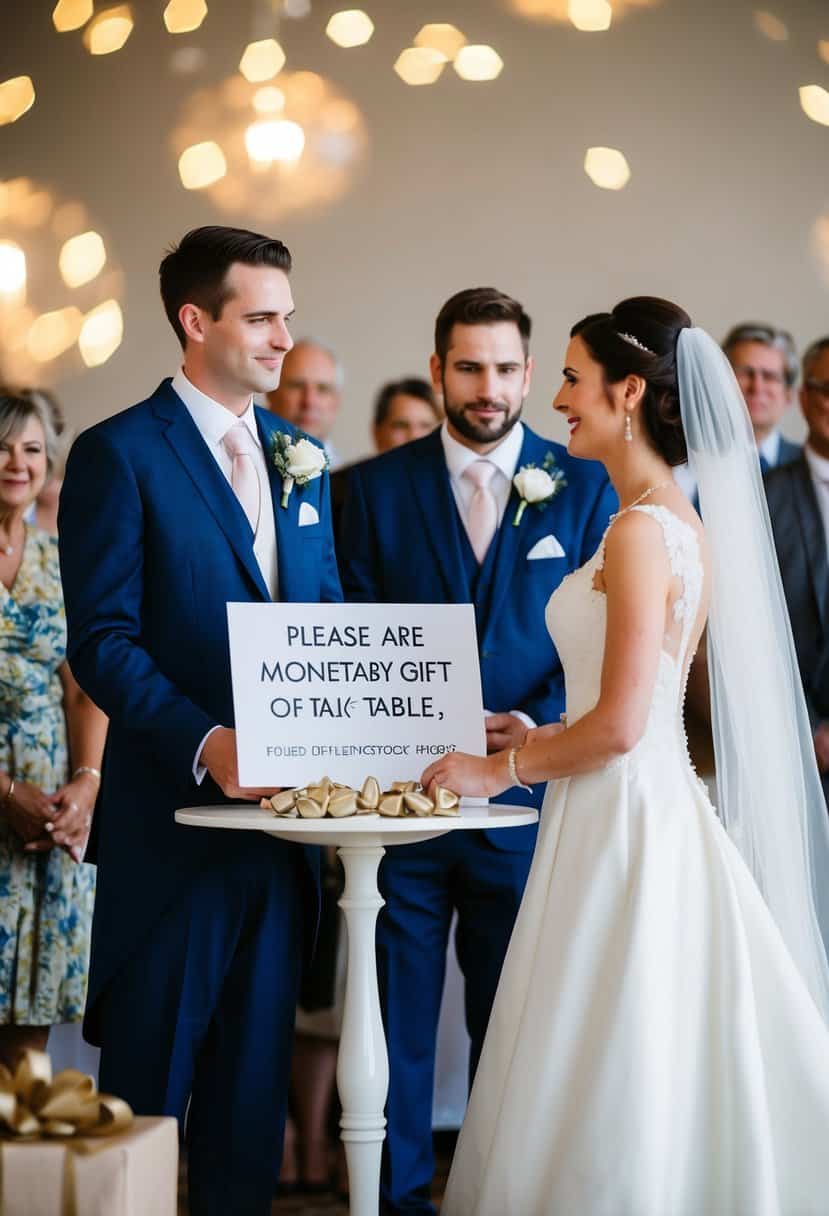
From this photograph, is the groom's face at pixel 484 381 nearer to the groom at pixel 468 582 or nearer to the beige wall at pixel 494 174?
the groom at pixel 468 582

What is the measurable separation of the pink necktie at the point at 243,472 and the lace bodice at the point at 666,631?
2.08 feet

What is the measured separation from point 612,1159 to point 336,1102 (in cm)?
206

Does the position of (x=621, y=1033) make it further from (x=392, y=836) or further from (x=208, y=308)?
(x=208, y=308)

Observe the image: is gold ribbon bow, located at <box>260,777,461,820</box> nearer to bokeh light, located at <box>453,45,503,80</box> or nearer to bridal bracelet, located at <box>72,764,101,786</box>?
bridal bracelet, located at <box>72,764,101,786</box>

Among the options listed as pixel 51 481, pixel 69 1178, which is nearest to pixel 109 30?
pixel 51 481

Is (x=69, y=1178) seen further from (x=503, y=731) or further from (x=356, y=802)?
(x=503, y=731)

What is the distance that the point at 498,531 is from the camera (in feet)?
11.2

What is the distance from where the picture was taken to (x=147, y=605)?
2.79 m

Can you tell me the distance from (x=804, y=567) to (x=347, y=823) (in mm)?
2446

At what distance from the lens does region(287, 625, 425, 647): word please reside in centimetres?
258

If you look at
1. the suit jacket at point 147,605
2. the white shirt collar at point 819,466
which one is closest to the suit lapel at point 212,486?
the suit jacket at point 147,605

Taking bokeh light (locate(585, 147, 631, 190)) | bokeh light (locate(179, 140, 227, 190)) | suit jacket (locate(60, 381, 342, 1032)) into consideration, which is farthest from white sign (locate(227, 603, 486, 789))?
bokeh light (locate(585, 147, 631, 190))

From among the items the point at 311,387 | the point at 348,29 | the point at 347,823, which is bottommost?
the point at 347,823

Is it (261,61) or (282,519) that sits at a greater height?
(261,61)
